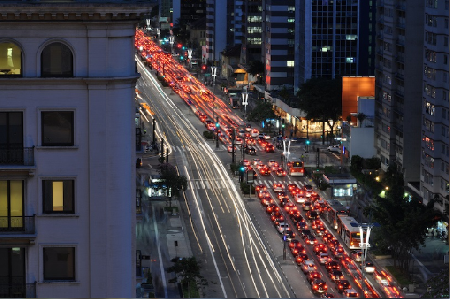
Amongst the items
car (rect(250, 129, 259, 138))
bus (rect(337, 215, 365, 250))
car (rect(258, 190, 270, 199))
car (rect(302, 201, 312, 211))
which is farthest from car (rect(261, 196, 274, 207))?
car (rect(250, 129, 259, 138))

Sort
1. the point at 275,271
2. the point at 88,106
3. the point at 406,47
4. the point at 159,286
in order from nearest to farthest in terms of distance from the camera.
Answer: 1. the point at 88,106
2. the point at 159,286
3. the point at 275,271
4. the point at 406,47

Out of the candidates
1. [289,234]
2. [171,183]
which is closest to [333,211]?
[289,234]

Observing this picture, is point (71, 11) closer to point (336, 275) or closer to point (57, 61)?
point (57, 61)

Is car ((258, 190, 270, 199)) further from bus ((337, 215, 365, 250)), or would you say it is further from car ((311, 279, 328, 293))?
car ((311, 279, 328, 293))

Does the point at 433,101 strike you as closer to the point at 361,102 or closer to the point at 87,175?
the point at 361,102

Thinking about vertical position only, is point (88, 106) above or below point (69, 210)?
above

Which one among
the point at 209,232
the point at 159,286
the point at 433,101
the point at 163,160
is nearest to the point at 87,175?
the point at 159,286
